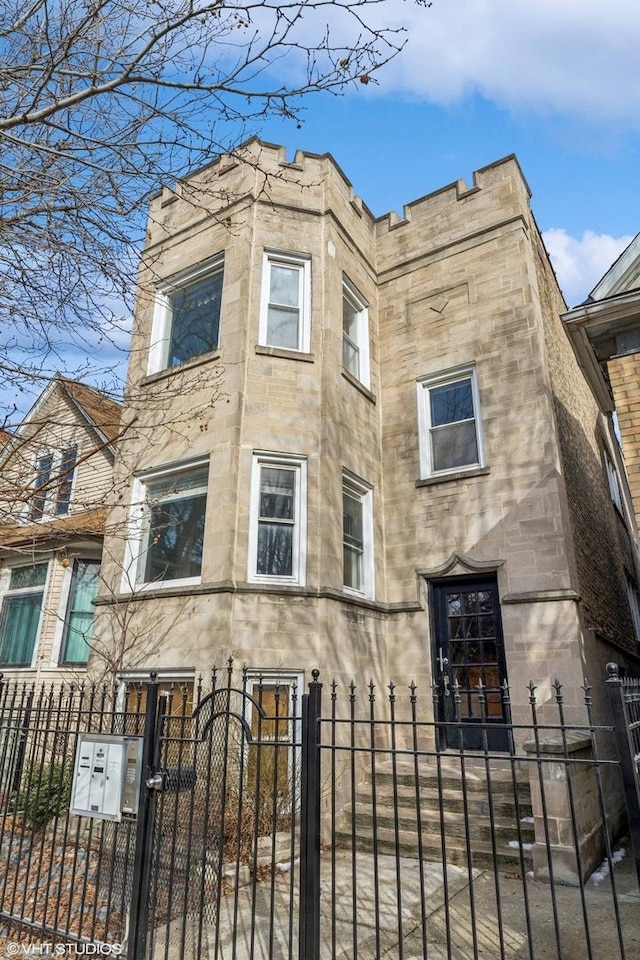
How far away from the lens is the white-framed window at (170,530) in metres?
8.59

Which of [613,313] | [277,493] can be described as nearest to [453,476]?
[277,493]

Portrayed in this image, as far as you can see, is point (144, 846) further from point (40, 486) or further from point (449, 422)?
point (449, 422)

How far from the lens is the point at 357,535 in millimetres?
9539

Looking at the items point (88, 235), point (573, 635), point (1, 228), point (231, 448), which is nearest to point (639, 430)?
point (573, 635)

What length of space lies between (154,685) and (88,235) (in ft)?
13.7

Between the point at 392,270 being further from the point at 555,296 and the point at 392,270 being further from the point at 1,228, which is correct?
the point at 1,228

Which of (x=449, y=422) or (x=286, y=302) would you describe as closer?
(x=286, y=302)

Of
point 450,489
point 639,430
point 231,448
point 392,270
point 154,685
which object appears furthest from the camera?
point 392,270

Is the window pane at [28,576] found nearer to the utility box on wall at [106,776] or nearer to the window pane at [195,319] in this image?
the window pane at [195,319]

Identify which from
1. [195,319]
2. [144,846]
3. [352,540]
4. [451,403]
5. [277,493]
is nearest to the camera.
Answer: [144,846]

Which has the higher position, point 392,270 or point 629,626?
point 392,270

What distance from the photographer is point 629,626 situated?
40.7 feet

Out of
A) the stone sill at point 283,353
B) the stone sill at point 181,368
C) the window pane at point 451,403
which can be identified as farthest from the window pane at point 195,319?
the window pane at point 451,403

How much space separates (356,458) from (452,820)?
5.23 meters
